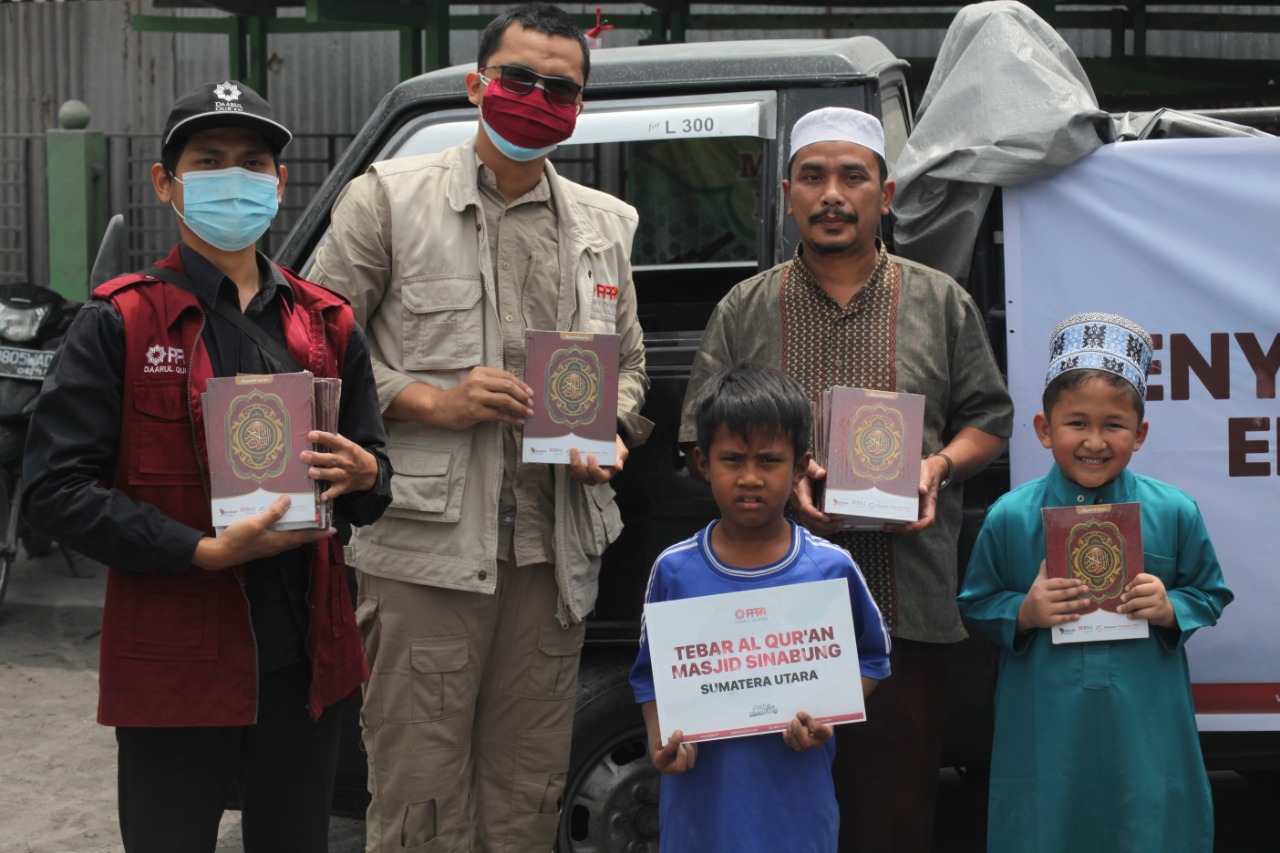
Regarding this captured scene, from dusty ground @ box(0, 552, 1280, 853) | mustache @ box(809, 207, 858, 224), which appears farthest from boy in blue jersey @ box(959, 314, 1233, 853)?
dusty ground @ box(0, 552, 1280, 853)

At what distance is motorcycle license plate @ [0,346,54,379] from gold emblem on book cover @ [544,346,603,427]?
5.11m

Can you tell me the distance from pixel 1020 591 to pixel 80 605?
5.89m

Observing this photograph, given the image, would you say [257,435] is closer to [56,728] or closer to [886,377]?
[886,377]

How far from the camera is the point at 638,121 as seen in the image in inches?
143

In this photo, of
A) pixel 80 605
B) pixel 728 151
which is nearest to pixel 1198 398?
pixel 728 151

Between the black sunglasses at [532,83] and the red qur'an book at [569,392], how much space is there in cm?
55

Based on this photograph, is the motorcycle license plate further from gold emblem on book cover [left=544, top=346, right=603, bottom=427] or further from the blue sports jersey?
the blue sports jersey

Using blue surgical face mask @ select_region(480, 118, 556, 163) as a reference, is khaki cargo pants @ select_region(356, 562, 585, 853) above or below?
below

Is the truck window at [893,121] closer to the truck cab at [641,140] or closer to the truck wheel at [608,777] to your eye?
the truck cab at [641,140]

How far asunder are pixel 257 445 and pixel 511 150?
1.06 metres

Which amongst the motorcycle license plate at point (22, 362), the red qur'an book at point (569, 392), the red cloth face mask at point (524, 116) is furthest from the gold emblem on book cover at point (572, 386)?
the motorcycle license plate at point (22, 362)

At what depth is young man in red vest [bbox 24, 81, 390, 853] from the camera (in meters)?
2.41

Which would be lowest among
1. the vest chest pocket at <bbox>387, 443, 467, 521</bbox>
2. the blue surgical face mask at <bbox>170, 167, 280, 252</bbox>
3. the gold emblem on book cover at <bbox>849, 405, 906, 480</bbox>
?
the vest chest pocket at <bbox>387, 443, 467, 521</bbox>

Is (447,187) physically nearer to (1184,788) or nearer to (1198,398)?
(1198,398)
